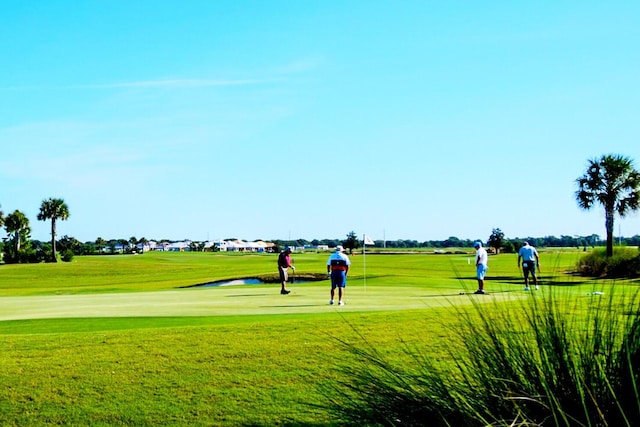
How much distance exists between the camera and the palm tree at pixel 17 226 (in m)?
108

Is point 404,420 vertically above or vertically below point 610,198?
below

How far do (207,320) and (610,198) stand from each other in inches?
1729

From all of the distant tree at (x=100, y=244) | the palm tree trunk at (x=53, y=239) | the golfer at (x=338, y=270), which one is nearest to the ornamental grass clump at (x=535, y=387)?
the golfer at (x=338, y=270)

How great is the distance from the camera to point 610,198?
51.4 meters

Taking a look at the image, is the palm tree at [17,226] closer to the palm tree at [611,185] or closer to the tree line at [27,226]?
the tree line at [27,226]

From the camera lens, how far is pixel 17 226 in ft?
358

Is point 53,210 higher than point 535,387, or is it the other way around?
point 53,210

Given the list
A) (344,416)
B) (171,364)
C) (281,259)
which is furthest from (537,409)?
(281,259)

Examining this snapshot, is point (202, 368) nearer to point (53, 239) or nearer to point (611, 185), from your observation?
point (611, 185)

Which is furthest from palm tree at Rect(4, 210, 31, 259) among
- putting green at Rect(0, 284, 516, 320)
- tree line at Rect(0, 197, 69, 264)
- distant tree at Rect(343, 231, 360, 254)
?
putting green at Rect(0, 284, 516, 320)

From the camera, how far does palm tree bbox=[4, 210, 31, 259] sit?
10762 cm

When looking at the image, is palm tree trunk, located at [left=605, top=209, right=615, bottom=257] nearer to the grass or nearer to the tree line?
the grass

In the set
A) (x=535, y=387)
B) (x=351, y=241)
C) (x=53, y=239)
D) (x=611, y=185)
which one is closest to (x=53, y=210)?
(x=53, y=239)

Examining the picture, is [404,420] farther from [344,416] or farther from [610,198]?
[610,198]
